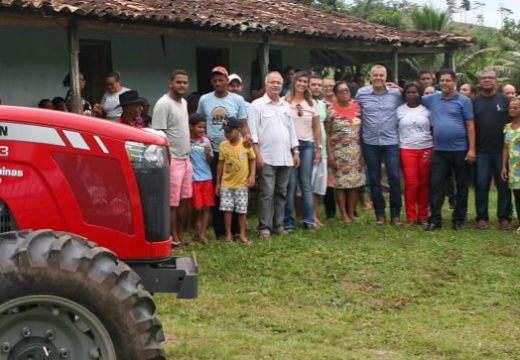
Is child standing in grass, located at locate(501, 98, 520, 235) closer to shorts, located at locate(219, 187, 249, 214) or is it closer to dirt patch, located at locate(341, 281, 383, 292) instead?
dirt patch, located at locate(341, 281, 383, 292)

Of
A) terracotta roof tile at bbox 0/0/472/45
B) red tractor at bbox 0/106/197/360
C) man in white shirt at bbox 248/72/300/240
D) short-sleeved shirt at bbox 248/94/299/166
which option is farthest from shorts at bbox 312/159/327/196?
red tractor at bbox 0/106/197/360

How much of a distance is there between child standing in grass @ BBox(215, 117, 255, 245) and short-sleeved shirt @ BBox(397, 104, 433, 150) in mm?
2005

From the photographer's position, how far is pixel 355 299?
671 cm

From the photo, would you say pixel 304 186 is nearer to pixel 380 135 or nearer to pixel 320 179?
pixel 320 179

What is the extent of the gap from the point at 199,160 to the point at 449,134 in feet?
9.70

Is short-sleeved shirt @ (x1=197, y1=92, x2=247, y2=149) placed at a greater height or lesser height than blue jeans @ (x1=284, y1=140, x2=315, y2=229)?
greater

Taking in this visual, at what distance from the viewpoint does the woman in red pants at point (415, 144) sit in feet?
31.2

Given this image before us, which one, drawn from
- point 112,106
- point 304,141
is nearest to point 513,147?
point 304,141

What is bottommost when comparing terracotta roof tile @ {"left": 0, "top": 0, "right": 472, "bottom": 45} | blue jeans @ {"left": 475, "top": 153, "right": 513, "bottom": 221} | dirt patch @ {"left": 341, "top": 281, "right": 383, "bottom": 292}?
dirt patch @ {"left": 341, "top": 281, "right": 383, "bottom": 292}

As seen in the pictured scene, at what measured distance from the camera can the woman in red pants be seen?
9523 mm

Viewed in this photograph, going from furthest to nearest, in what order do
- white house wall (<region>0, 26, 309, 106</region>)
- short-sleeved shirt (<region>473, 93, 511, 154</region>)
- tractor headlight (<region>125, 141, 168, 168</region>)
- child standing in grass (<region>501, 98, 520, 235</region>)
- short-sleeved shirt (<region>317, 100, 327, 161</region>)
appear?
white house wall (<region>0, 26, 309, 106</region>)
short-sleeved shirt (<region>317, 100, 327, 161</region>)
short-sleeved shirt (<region>473, 93, 511, 154</region>)
child standing in grass (<region>501, 98, 520, 235</region>)
tractor headlight (<region>125, 141, 168, 168</region>)

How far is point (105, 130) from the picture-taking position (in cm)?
408

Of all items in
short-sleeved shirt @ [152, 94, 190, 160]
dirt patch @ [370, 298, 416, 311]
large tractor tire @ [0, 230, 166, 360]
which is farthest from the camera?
short-sleeved shirt @ [152, 94, 190, 160]

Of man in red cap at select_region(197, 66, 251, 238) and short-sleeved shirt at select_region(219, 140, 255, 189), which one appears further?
man in red cap at select_region(197, 66, 251, 238)
